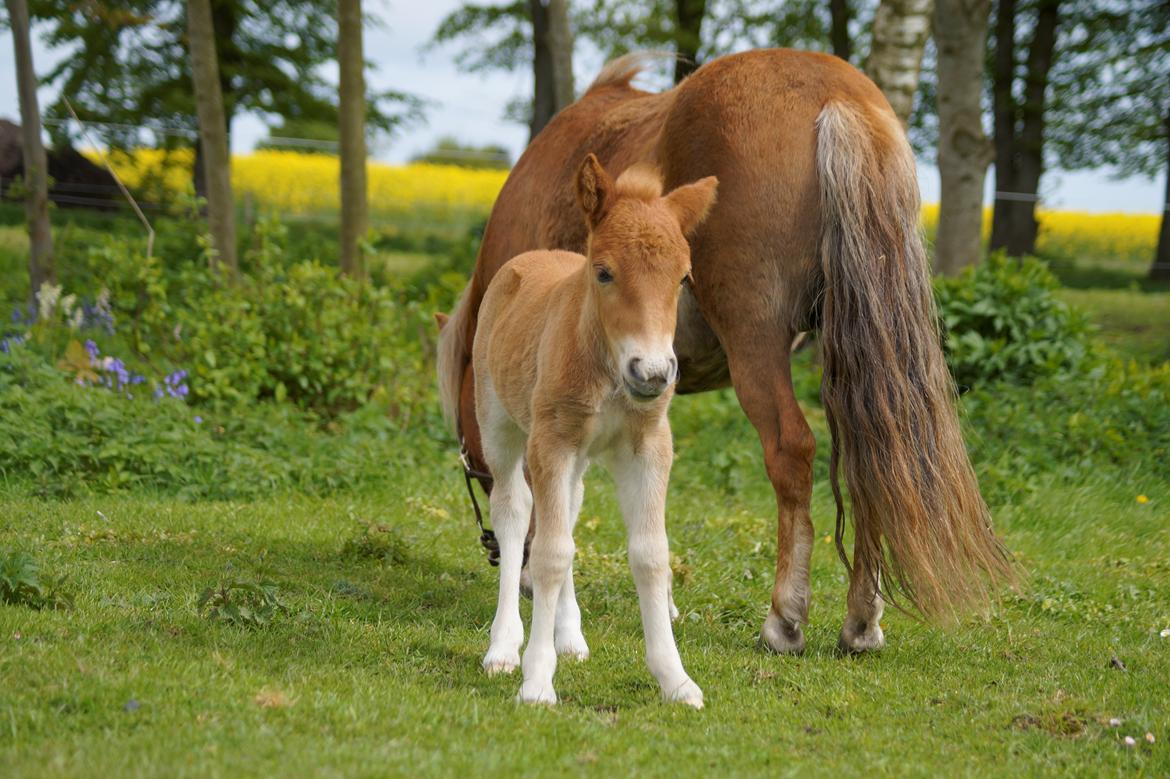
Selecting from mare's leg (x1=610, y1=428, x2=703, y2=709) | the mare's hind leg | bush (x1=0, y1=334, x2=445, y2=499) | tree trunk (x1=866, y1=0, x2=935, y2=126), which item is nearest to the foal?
mare's leg (x1=610, y1=428, x2=703, y2=709)

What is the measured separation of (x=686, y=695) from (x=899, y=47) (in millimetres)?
7071

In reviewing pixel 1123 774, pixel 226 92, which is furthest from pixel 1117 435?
pixel 226 92

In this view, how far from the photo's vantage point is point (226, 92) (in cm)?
2139

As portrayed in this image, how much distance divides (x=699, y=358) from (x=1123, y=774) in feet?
8.48

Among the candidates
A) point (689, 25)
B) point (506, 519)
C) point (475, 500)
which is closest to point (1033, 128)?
point (689, 25)

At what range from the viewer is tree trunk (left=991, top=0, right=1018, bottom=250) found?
63.8 ft

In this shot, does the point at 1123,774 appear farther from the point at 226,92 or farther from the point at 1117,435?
the point at 226,92

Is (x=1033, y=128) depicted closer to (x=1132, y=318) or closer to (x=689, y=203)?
(x=1132, y=318)

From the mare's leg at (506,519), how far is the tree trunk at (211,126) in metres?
6.66

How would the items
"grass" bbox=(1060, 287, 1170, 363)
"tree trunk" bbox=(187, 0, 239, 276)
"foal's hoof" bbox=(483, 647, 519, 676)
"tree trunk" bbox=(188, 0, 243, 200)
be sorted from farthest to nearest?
"tree trunk" bbox=(188, 0, 243, 200), "grass" bbox=(1060, 287, 1170, 363), "tree trunk" bbox=(187, 0, 239, 276), "foal's hoof" bbox=(483, 647, 519, 676)

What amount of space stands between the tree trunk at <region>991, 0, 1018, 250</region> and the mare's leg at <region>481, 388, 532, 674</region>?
16.0m

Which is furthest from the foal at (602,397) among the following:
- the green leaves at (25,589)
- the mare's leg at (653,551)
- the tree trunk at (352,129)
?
the tree trunk at (352,129)

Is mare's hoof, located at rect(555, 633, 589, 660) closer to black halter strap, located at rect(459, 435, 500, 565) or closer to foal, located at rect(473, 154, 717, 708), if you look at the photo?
foal, located at rect(473, 154, 717, 708)

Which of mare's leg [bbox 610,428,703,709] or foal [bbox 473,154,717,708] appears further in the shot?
mare's leg [bbox 610,428,703,709]
